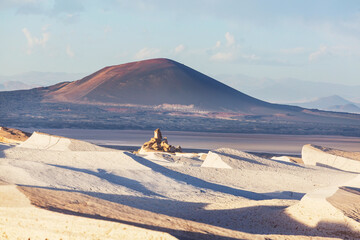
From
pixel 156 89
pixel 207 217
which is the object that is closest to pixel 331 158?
pixel 207 217

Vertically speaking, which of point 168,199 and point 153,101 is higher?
point 153,101

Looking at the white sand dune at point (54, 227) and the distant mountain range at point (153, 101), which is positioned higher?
the distant mountain range at point (153, 101)

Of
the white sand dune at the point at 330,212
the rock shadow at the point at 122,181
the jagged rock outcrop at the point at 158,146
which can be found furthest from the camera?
the jagged rock outcrop at the point at 158,146

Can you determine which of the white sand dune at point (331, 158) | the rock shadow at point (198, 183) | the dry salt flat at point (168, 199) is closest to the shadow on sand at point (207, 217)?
the dry salt flat at point (168, 199)

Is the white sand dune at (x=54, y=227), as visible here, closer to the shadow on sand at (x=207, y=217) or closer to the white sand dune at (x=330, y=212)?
the shadow on sand at (x=207, y=217)

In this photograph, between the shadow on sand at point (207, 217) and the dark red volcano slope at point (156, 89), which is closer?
the shadow on sand at point (207, 217)

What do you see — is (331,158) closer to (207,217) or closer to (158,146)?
(158,146)
